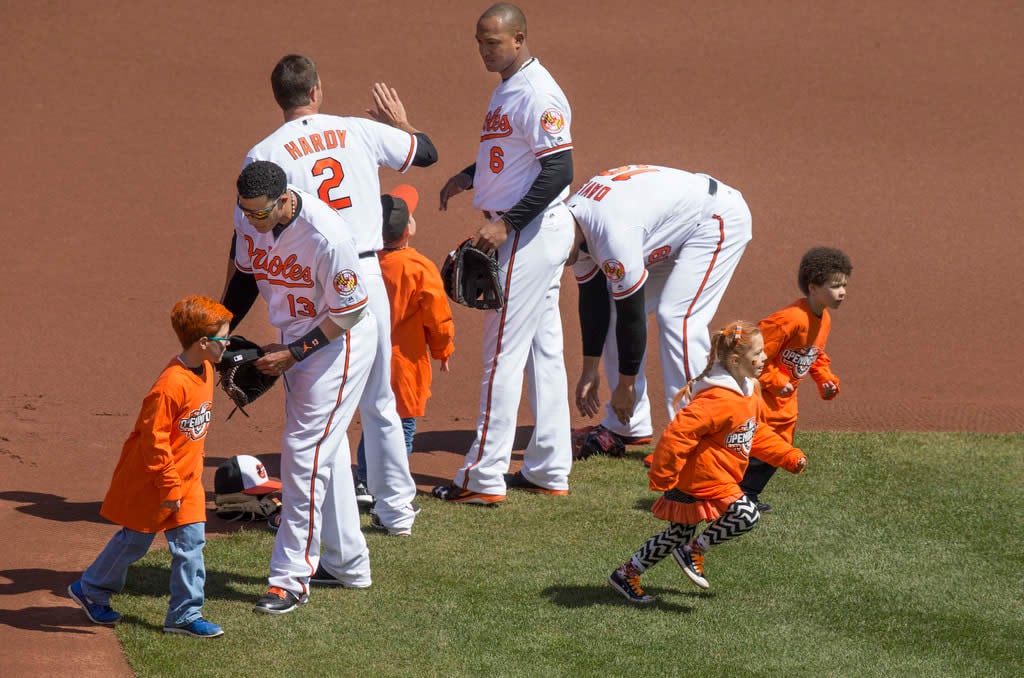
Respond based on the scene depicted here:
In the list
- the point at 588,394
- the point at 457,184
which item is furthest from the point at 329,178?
the point at 588,394

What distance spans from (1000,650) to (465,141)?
30.4 feet

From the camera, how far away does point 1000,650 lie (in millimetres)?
4758

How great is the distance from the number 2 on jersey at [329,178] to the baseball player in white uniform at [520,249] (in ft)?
2.64

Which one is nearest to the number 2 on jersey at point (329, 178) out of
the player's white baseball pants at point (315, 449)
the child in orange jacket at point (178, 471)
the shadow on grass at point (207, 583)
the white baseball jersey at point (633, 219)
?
→ the player's white baseball pants at point (315, 449)

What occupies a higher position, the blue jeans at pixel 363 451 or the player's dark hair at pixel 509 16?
the player's dark hair at pixel 509 16

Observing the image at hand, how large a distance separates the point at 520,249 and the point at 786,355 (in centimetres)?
137

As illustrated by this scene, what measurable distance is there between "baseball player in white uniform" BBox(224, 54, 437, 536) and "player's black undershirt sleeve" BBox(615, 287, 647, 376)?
3.73 ft

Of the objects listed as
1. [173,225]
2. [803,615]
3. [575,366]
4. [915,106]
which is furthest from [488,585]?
[915,106]

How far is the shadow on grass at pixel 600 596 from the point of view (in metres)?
5.14

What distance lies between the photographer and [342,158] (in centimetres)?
543

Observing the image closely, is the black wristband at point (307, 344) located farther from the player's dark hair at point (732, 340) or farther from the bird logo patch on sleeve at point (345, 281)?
the player's dark hair at point (732, 340)

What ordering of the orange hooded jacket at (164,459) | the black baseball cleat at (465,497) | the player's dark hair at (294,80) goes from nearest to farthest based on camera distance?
the orange hooded jacket at (164,459)
the player's dark hair at (294,80)
the black baseball cleat at (465,497)

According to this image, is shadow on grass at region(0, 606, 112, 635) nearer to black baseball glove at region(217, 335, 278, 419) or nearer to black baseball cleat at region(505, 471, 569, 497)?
black baseball glove at region(217, 335, 278, 419)

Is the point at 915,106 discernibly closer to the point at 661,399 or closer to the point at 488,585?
the point at 661,399
